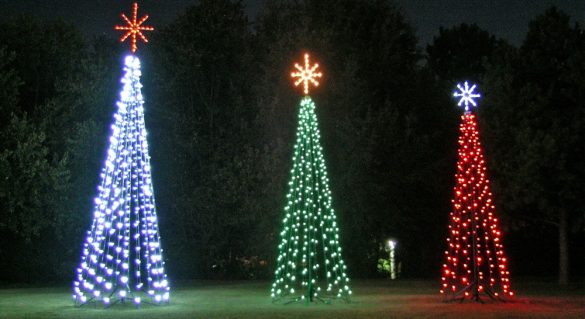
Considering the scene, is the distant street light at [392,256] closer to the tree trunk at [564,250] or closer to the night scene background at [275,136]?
the night scene background at [275,136]

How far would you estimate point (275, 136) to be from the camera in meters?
26.1

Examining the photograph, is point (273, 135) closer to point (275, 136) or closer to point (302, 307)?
point (275, 136)

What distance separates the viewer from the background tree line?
23.5m

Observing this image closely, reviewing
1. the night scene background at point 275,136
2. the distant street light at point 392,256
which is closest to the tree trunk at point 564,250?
the night scene background at point 275,136

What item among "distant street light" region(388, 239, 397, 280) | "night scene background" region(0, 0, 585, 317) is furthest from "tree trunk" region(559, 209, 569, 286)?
"distant street light" region(388, 239, 397, 280)

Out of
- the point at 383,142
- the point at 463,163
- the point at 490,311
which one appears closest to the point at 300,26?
the point at 383,142

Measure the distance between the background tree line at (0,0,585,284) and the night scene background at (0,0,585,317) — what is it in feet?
0.21

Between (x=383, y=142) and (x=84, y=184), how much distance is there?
36.0 ft

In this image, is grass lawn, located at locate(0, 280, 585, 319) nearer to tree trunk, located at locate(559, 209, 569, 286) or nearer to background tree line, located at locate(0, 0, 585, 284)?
tree trunk, located at locate(559, 209, 569, 286)

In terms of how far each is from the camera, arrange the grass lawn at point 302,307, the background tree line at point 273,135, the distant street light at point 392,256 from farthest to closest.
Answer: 1. the distant street light at point 392,256
2. the background tree line at point 273,135
3. the grass lawn at point 302,307

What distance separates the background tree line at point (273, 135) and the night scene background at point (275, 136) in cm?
6

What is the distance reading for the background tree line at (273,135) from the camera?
77.1 ft

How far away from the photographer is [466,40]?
42.1 meters

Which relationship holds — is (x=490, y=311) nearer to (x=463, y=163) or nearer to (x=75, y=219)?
(x=463, y=163)
